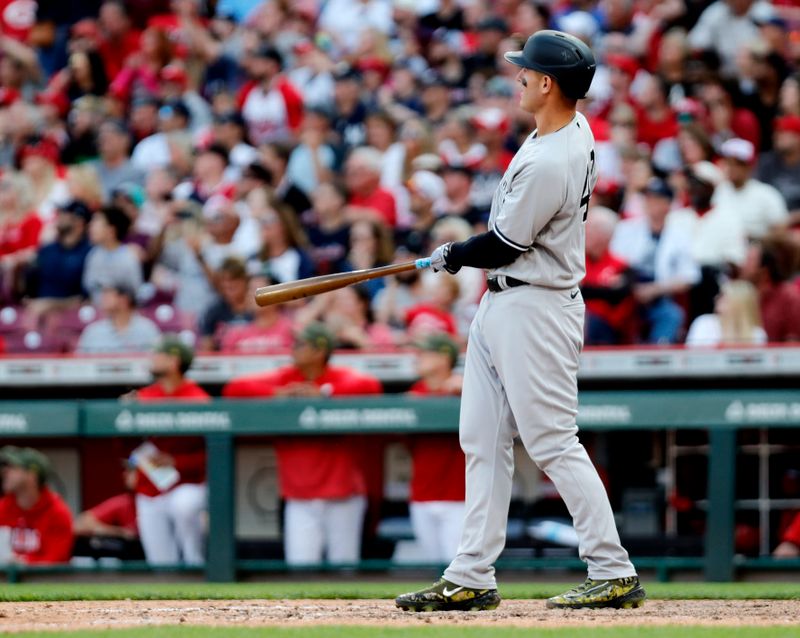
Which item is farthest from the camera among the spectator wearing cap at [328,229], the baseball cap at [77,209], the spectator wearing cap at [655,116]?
the spectator wearing cap at [655,116]

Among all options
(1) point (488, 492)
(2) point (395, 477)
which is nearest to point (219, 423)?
(2) point (395, 477)

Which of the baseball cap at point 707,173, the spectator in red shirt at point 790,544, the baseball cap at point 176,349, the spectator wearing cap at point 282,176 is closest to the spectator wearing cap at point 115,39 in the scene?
the spectator wearing cap at point 282,176

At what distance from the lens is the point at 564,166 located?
4855 millimetres

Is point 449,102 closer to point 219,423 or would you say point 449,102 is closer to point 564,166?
point 219,423

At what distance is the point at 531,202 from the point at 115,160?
822 centimetres

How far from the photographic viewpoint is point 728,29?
11.7 meters

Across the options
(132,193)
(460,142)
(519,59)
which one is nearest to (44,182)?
(132,193)

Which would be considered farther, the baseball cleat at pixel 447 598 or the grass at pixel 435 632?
the baseball cleat at pixel 447 598

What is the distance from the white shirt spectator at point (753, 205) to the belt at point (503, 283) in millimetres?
4901

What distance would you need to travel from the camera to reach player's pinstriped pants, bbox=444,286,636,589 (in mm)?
4914

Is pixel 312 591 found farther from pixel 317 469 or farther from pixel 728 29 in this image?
pixel 728 29

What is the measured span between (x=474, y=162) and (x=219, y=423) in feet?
12.6

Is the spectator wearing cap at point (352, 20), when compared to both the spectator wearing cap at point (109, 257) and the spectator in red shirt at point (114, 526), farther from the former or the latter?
the spectator in red shirt at point (114, 526)

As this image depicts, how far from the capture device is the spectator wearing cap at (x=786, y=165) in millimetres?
10156
